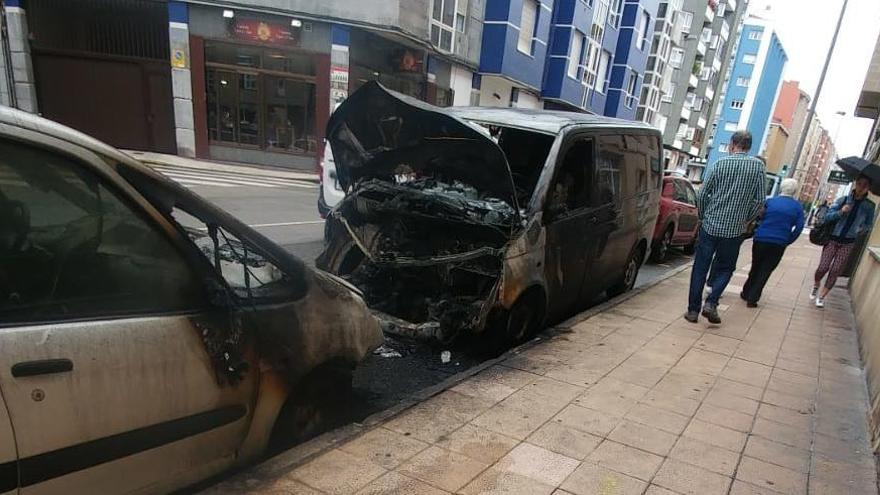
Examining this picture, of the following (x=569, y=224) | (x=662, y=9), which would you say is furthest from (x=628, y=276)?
(x=662, y=9)

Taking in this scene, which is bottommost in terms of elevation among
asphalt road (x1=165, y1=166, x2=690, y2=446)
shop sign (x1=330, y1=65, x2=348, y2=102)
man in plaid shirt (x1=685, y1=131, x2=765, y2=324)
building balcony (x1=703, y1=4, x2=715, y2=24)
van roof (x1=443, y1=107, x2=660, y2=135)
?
asphalt road (x1=165, y1=166, x2=690, y2=446)

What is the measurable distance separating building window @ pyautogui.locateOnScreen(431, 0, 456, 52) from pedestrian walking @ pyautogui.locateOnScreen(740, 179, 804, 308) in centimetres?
1508

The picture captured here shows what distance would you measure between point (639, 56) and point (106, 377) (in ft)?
123

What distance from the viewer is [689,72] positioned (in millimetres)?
46625

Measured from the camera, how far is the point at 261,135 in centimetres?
1738

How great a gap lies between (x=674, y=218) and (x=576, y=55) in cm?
1977

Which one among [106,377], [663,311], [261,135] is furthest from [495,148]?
[261,135]

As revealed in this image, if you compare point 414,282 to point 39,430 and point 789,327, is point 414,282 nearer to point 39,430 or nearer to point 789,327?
point 39,430

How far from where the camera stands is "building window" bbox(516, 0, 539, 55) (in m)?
22.5

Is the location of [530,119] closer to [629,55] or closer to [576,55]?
[576,55]

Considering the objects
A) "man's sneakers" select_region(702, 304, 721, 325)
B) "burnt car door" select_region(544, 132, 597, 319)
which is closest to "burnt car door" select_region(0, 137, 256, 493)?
"burnt car door" select_region(544, 132, 597, 319)

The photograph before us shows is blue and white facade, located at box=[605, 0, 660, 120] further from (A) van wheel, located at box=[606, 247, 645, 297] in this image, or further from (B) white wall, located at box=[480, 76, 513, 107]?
(A) van wheel, located at box=[606, 247, 645, 297]

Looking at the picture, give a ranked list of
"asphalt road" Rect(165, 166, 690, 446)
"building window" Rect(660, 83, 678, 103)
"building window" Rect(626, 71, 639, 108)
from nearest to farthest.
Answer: "asphalt road" Rect(165, 166, 690, 446), "building window" Rect(626, 71, 639, 108), "building window" Rect(660, 83, 678, 103)

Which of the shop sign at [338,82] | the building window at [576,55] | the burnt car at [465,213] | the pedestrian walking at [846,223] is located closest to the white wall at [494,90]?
the building window at [576,55]
